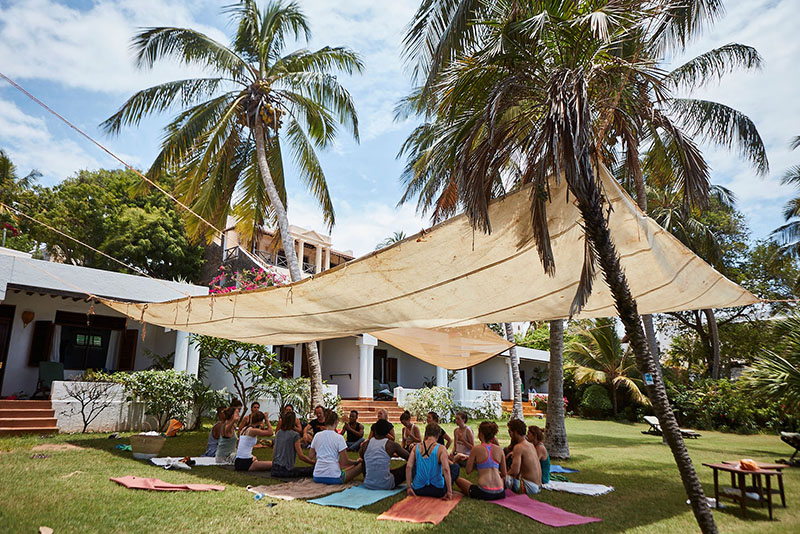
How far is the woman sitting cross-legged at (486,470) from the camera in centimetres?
527

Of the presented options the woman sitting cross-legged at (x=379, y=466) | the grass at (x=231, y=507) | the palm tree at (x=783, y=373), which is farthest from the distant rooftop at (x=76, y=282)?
the palm tree at (x=783, y=373)

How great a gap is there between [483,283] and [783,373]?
5497 mm

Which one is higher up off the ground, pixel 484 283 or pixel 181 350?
pixel 484 283

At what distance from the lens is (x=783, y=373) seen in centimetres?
743

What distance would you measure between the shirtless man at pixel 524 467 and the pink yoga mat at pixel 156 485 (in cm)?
322

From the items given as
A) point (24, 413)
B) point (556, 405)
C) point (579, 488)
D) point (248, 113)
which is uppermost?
point (248, 113)

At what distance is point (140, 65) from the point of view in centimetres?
984

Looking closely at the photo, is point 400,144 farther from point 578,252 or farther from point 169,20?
point 578,252

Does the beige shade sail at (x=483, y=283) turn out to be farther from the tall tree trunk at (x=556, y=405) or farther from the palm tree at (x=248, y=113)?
the palm tree at (x=248, y=113)

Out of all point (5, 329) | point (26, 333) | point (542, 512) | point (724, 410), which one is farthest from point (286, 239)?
point (724, 410)

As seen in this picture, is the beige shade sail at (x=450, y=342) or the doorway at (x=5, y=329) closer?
the beige shade sail at (x=450, y=342)

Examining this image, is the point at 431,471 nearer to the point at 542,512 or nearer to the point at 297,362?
the point at 542,512

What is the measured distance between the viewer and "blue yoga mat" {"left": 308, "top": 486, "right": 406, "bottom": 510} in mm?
4926

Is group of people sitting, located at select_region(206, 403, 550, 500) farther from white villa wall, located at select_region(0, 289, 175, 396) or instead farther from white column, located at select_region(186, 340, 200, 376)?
white villa wall, located at select_region(0, 289, 175, 396)
